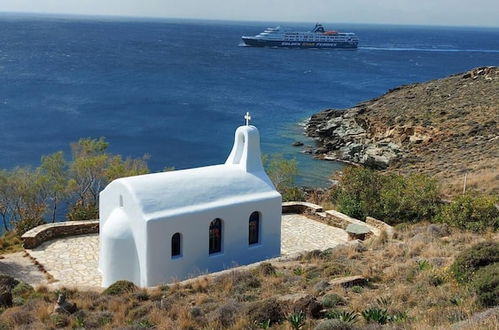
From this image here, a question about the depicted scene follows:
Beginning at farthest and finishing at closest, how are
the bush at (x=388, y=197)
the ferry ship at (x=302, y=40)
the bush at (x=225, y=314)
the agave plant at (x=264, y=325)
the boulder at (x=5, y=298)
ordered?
the ferry ship at (x=302, y=40) → the bush at (x=388, y=197) → the boulder at (x=5, y=298) → the bush at (x=225, y=314) → the agave plant at (x=264, y=325)

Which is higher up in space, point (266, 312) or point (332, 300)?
point (266, 312)

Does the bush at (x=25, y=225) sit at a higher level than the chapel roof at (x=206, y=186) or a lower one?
lower

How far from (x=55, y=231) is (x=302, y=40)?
144 metres

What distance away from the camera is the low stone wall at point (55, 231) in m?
20.4

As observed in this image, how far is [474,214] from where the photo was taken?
20.3 meters

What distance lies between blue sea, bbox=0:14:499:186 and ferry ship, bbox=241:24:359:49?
17.1 m

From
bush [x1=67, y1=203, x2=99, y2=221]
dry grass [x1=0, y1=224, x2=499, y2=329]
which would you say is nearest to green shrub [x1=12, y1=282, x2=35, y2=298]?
dry grass [x1=0, y1=224, x2=499, y2=329]

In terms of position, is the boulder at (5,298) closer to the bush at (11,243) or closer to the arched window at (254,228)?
the bush at (11,243)

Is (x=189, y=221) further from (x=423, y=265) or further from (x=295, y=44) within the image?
(x=295, y=44)

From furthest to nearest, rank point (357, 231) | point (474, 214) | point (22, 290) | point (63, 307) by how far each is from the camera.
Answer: point (357, 231)
point (474, 214)
point (22, 290)
point (63, 307)

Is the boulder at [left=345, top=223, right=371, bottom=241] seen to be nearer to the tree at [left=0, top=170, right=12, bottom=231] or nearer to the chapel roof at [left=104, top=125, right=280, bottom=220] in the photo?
the chapel roof at [left=104, top=125, right=280, bottom=220]

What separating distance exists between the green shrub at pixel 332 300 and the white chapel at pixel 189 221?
6.13 meters

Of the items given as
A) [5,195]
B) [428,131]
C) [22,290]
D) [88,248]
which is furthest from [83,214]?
[428,131]

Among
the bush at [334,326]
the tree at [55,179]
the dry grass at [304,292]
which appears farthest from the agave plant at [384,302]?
the tree at [55,179]
